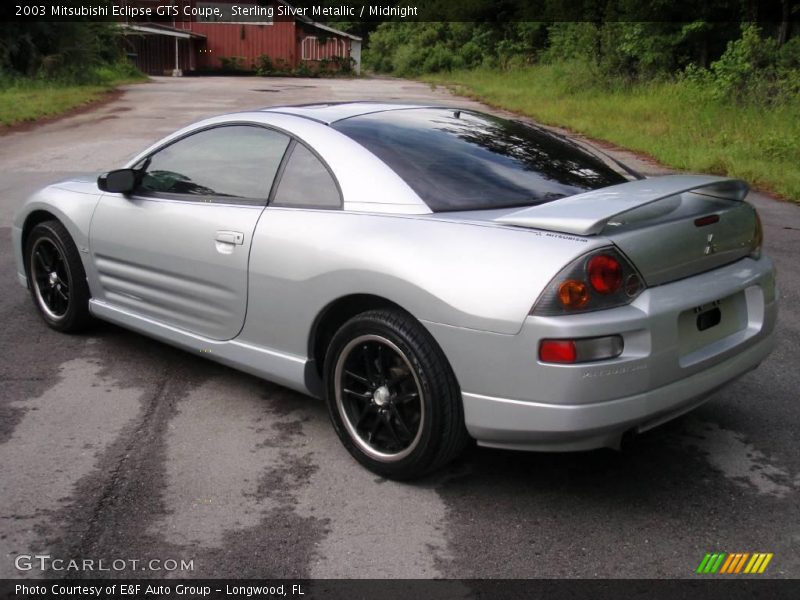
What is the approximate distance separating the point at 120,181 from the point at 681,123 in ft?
45.5

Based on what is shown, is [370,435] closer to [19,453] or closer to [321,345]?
[321,345]

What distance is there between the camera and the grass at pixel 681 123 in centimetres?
1250

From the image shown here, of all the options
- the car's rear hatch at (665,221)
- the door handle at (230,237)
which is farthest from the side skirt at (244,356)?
the car's rear hatch at (665,221)

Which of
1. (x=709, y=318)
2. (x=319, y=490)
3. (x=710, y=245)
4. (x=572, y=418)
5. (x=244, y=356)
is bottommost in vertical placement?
(x=319, y=490)

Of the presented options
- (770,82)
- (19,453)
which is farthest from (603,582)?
(770,82)

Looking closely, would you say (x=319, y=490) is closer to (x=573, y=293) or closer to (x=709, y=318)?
(x=573, y=293)

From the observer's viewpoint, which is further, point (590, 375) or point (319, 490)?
point (319, 490)

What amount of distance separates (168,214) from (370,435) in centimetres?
165

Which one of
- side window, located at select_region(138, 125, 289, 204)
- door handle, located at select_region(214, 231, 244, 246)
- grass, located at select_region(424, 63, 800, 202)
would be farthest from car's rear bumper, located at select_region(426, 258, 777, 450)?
grass, located at select_region(424, 63, 800, 202)

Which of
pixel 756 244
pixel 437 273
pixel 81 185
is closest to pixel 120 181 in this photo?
pixel 81 185

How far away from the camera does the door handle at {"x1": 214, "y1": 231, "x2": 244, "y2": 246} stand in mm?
4086

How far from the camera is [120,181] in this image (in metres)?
4.72

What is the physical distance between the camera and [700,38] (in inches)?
1001

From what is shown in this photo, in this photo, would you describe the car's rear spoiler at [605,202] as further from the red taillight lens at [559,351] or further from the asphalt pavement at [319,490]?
the asphalt pavement at [319,490]
